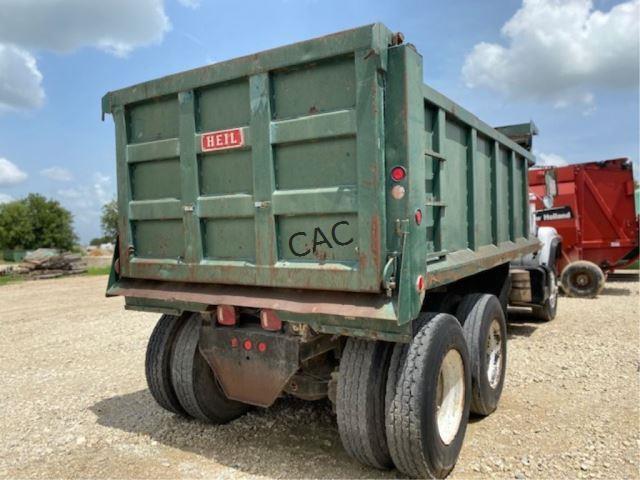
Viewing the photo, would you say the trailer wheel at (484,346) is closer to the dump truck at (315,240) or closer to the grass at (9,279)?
the dump truck at (315,240)

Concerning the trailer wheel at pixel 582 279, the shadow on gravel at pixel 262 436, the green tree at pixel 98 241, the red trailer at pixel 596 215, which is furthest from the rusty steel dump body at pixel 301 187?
the green tree at pixel 98 241

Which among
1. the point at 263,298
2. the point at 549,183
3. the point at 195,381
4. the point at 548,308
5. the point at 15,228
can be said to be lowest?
the point at 548,308

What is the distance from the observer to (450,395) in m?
3.62

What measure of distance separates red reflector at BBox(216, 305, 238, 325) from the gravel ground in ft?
3.18

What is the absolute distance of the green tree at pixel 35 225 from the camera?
47.6 metres

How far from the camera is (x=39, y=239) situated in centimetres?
4903

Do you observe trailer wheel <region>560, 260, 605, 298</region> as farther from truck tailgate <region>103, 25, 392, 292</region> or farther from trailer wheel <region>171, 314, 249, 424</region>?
truck tailgate <region>103, 25, 392, 292</region>

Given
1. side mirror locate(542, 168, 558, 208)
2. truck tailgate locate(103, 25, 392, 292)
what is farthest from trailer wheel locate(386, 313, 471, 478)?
side mirror locate(542, 168, 558, 208)

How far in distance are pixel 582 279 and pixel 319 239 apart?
31.6ft

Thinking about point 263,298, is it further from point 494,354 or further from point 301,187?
point 494,354

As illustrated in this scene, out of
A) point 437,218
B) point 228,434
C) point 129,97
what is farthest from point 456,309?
point 129,97

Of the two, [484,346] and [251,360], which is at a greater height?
[251,360]

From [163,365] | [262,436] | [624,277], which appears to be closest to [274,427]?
[262,436]

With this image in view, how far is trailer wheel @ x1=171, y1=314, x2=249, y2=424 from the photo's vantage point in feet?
13.5
